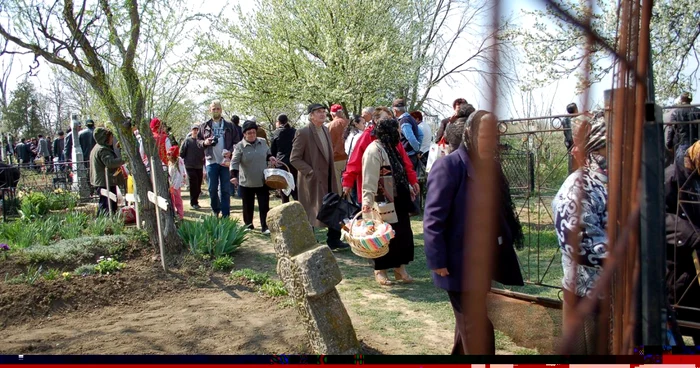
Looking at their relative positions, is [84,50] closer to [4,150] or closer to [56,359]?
[56,359]

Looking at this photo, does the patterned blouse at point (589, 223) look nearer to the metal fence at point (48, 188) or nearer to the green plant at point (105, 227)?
the green plant at point (105, 227)

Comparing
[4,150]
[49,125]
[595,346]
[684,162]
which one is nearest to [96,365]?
[595,346]

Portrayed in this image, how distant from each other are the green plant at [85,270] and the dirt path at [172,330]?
2.76 feet

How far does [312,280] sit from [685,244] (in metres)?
2.18

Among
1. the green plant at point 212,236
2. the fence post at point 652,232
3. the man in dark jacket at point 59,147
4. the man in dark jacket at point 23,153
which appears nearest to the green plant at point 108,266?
the green plant at point 212,236

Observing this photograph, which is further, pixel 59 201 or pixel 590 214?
pixel 59 201

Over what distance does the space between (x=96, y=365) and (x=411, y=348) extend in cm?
247

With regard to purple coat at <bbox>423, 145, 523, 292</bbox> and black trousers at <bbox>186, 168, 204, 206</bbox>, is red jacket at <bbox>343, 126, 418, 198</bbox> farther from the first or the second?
black trousers at <bbox>186, 168, 204, 206</bbox>

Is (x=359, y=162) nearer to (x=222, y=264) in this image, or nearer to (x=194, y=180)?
(x=222, y=264)

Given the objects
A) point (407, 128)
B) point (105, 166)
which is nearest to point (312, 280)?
point (407, 128)

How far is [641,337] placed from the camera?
4.03 feet

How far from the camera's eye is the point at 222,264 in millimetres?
6059

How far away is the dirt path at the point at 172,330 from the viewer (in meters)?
4.01

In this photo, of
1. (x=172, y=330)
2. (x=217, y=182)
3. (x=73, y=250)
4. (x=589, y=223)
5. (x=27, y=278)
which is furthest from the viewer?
(x=217, y=182)
